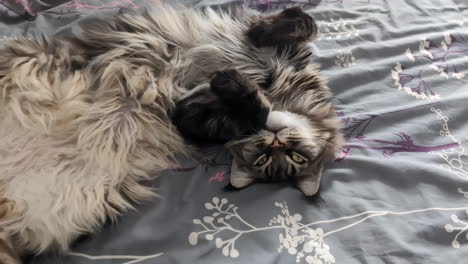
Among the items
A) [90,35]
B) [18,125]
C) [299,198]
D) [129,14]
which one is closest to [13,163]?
[18,125]

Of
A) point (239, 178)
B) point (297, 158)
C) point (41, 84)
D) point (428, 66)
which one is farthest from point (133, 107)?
point (428, 66)

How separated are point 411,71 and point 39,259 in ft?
4.70

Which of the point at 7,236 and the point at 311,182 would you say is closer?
the point at 7,236

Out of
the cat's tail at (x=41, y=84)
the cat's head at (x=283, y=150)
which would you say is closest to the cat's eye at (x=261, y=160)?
the cat's head at (x=283, y=150)

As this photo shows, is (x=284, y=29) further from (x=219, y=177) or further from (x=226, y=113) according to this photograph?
(x=219, y=177)

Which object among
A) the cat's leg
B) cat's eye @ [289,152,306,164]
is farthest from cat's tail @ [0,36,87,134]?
cat's eye @ [289,152,306,164]

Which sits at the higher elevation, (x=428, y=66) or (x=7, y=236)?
(x=7, y=236)

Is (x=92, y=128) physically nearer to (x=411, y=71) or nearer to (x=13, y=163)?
(x=13, y=163)

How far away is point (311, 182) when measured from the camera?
3.47ft

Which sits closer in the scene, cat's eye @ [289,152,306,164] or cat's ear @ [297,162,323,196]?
cat's ear @ [297,162,323,196]

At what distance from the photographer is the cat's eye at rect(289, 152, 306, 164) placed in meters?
1.19

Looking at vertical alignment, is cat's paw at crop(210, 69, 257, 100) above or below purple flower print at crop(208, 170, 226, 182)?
above

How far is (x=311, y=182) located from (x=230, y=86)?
1.31ft

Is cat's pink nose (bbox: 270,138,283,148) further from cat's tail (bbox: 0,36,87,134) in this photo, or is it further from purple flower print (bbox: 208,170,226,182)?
cat's tail (bbox: 0,36,87,134)
